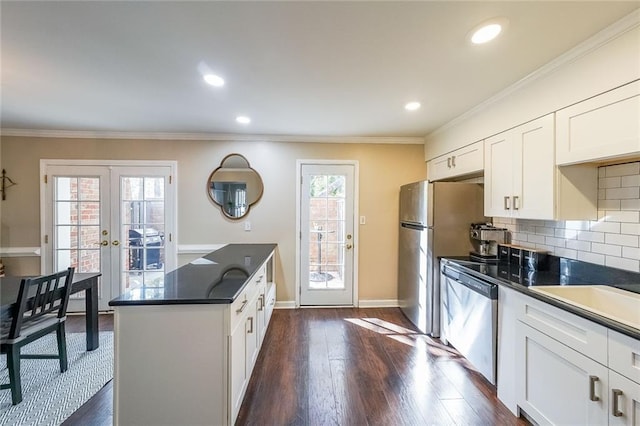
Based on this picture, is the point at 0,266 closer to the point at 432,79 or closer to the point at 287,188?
the point at 287,188

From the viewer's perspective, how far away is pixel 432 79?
214 centimetres

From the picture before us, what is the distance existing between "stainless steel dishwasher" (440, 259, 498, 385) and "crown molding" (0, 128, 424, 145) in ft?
6.10

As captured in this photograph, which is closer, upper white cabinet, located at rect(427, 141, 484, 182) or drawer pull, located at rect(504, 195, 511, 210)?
drawer pull, located at rect(504, 195, 511, 210)

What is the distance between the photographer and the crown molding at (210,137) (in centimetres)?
358

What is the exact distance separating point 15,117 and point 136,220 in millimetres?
1588

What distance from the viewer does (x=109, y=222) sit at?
3.64 meters

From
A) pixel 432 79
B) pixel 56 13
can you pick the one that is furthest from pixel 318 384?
pixel 56 13

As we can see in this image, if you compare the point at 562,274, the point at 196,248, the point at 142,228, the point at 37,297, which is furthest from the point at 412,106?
the point at 142,228

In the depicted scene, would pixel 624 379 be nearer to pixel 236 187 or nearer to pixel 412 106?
pixel 412 106

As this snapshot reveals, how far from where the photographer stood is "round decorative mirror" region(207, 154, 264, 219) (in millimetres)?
3789

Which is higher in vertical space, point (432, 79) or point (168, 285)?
point (432, 79)

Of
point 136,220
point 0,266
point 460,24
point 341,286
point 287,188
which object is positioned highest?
point 460,24

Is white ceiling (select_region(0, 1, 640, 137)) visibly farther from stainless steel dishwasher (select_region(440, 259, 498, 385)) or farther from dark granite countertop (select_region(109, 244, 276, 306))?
stainless steel dishwasher (select_region(440, 259, 498, 385))

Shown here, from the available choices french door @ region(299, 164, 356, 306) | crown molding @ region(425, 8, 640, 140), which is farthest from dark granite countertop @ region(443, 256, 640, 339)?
french door @ region(299, 164, 356, 306)
